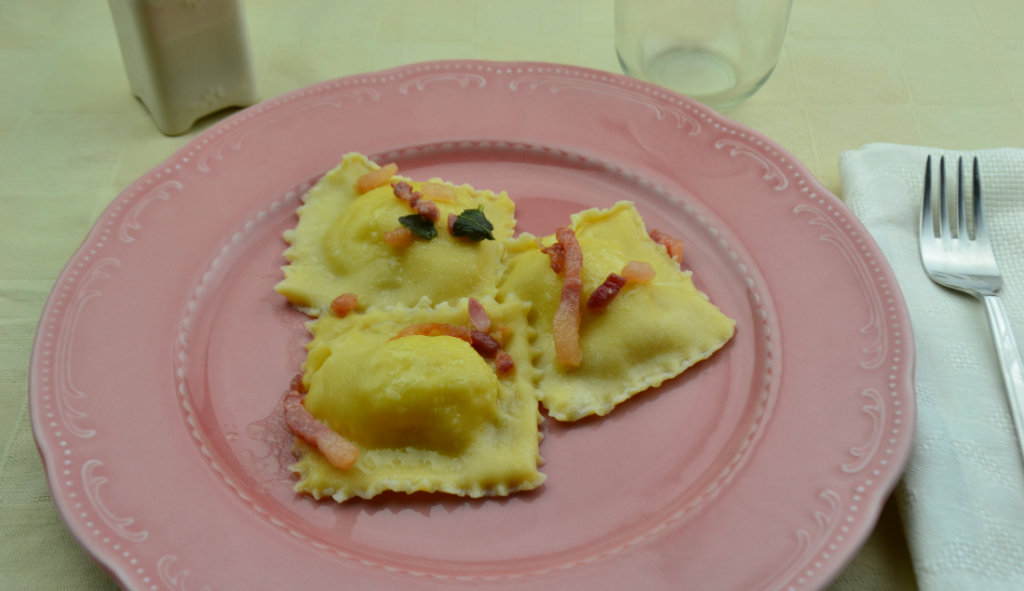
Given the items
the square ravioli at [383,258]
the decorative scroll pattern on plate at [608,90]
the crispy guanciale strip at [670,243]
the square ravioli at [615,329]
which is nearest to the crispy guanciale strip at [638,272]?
the square ravioli at [615,329]

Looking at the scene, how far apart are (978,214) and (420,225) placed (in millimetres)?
3131

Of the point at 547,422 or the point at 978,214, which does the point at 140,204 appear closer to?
the point at 547,422

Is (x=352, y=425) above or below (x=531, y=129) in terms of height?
below

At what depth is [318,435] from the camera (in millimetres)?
3816

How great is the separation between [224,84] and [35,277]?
1.76 m

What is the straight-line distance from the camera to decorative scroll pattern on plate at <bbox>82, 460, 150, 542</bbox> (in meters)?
3.35

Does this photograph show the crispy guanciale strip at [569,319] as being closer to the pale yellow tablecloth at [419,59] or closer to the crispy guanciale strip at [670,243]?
the crispy guanciale strip at [670,243]

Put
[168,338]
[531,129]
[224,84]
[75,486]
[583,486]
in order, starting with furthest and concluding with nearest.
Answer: [224,84] → [531,129] → [168,338] → [583,486] → [75,486]

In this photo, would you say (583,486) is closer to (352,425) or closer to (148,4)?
(352,425)

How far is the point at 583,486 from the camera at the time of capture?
3.75m

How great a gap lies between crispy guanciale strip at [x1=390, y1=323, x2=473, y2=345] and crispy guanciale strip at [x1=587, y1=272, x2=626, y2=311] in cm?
64

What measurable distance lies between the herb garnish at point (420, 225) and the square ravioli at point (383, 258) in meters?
0.05

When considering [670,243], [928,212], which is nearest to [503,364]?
[670,243]

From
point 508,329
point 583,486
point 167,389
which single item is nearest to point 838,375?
point 583,486
